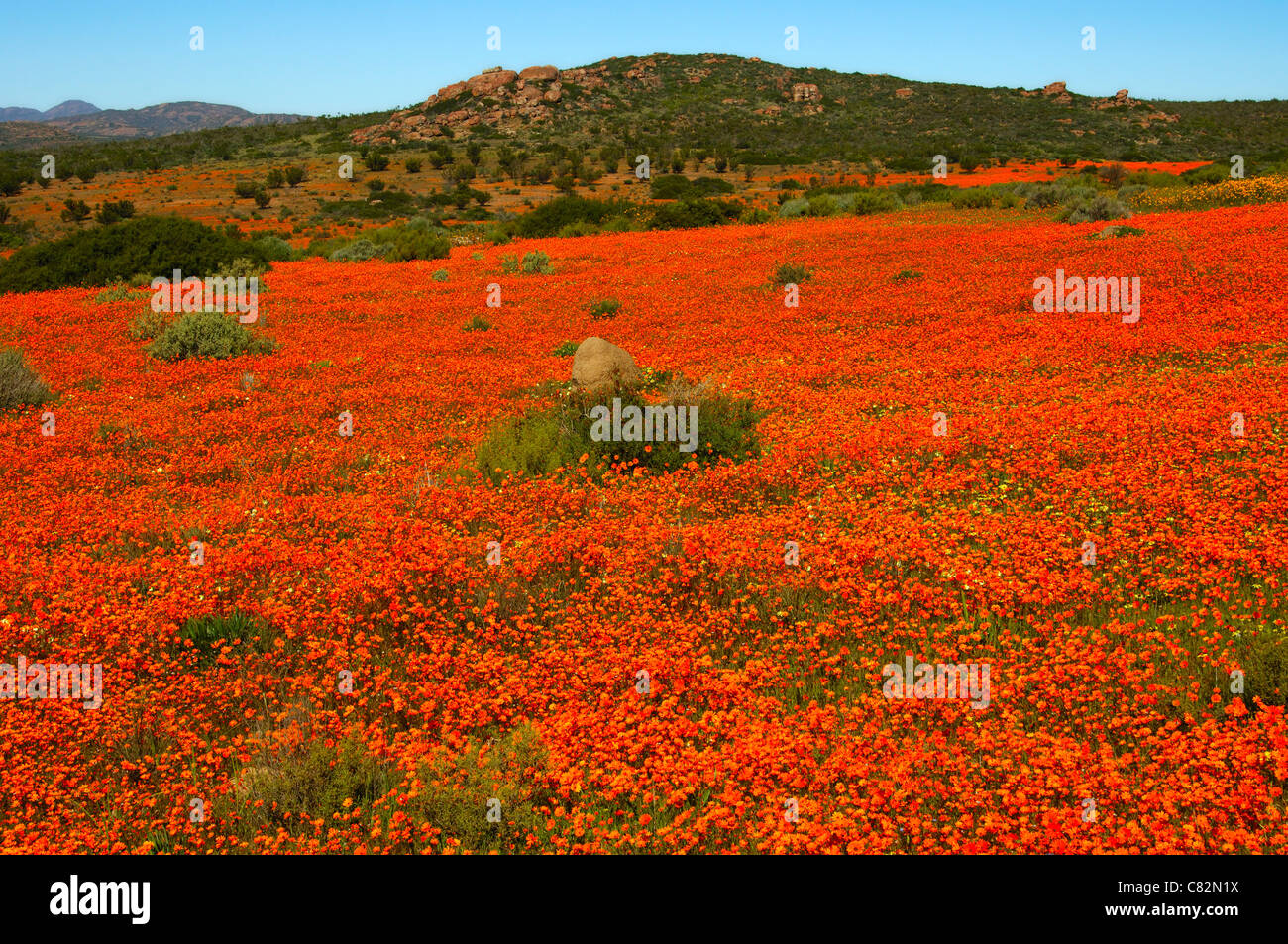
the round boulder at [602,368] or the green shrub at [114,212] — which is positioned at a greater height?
the green shrub at [114,212]

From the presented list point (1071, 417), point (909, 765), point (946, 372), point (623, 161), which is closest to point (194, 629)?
point (909, 765)

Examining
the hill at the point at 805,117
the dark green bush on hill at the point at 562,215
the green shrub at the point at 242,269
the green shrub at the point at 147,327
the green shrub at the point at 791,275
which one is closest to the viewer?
the green shrub at the point at 147,327

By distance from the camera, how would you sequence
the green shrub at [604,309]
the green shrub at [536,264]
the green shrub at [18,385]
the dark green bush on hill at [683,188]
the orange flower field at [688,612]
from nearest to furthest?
the orange flower field at [688,612] → the green shrub at [18,385] → the green shrub at [604,309] → the green shrub at [536,264] → the dark green bush on hill at [683,188]

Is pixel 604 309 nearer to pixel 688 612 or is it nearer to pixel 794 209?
pixel 688 612

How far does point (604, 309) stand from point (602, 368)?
10783 millimetres

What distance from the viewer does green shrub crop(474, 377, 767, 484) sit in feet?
41.2

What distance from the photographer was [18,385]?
54.8ft

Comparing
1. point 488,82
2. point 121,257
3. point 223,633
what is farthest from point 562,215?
point 488,82

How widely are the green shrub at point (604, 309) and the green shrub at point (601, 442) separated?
11.0m

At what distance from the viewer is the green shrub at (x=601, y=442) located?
12547mm

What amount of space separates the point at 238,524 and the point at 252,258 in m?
28.3

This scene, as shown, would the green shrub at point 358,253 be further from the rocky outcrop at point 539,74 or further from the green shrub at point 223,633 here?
the rocky outcrop at point 539,74

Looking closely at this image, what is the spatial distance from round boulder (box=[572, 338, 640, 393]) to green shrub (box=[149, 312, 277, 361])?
413 inches

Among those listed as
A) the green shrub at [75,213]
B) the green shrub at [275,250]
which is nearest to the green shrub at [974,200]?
the green shrub at [275,250]
